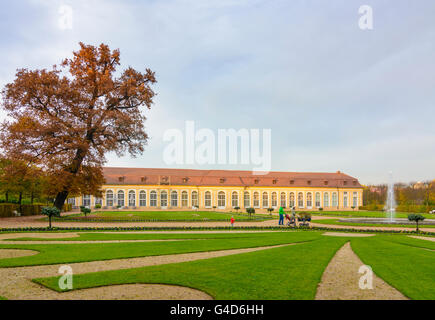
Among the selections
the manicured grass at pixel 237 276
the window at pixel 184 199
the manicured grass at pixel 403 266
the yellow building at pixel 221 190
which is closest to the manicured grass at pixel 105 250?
the manicured grass at pixel 237 276

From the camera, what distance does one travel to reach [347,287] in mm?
7402

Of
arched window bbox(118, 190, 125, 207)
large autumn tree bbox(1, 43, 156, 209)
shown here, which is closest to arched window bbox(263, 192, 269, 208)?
arched window bbox(118, 190, 125, 207)

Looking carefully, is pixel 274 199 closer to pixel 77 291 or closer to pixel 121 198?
pixel 121 198

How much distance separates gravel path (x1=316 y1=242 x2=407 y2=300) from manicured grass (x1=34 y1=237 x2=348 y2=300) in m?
0.21

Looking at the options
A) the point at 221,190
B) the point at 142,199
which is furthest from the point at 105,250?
the point at 221,190

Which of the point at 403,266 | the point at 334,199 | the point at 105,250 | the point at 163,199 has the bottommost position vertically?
the point at 334,199

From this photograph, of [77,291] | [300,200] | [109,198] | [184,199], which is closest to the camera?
[77,291]

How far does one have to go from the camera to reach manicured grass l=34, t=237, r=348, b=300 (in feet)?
22.4

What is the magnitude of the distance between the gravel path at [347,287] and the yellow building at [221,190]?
53.3 meters

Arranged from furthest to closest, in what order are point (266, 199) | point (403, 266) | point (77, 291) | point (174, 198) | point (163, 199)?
A: point (266, 199) → point (174, 198) → point (163, 199) → point (403, 266) → point (77, 291)

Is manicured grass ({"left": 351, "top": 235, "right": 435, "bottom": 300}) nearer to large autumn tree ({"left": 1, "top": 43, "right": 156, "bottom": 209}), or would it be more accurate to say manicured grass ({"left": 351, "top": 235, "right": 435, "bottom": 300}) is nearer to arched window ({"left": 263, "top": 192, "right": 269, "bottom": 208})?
large autumn tree ({"left": 1, "top": 43, "right": 156, "bottom": 209})

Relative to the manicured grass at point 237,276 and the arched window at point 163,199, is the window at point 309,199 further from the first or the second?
the manicured grass at point 237,276

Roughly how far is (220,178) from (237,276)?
59437 mm
